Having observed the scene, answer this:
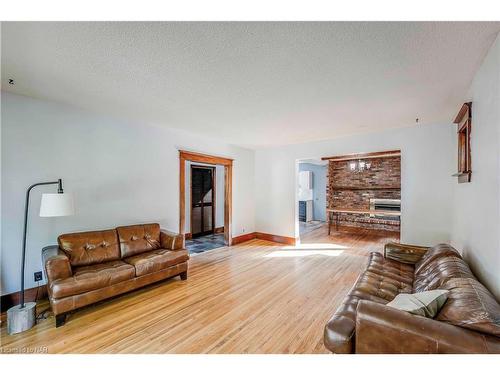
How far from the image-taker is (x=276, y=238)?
18.5 ft

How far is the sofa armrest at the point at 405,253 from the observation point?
8.57ft

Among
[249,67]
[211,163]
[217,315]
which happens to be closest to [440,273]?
[217,315]

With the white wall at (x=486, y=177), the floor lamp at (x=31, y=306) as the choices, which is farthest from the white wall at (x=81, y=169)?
the white wall at (x=486, y=177)

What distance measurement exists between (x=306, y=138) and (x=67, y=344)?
4.76 meters

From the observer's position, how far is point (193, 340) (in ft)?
6.32

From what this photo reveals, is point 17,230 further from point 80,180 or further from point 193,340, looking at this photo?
point 193,340

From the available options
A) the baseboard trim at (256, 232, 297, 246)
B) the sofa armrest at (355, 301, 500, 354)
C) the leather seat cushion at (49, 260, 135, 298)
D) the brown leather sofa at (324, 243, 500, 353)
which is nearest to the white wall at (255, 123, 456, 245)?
the baseboard trim at (256, 232, 297, 246)

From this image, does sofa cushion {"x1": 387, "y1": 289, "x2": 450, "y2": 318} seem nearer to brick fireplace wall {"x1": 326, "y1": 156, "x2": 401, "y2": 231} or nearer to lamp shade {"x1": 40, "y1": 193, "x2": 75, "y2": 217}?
lamp shade {"x1": 40, "y1": 193, "x2": 75, "y2": 217}

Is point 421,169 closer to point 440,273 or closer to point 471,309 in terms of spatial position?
point 440,273

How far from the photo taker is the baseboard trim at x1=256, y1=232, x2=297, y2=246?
212 inches

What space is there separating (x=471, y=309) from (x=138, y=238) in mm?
3540

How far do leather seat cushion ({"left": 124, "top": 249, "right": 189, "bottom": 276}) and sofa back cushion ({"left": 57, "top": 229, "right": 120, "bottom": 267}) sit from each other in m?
0.25

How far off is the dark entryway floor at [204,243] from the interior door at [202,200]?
31cm
